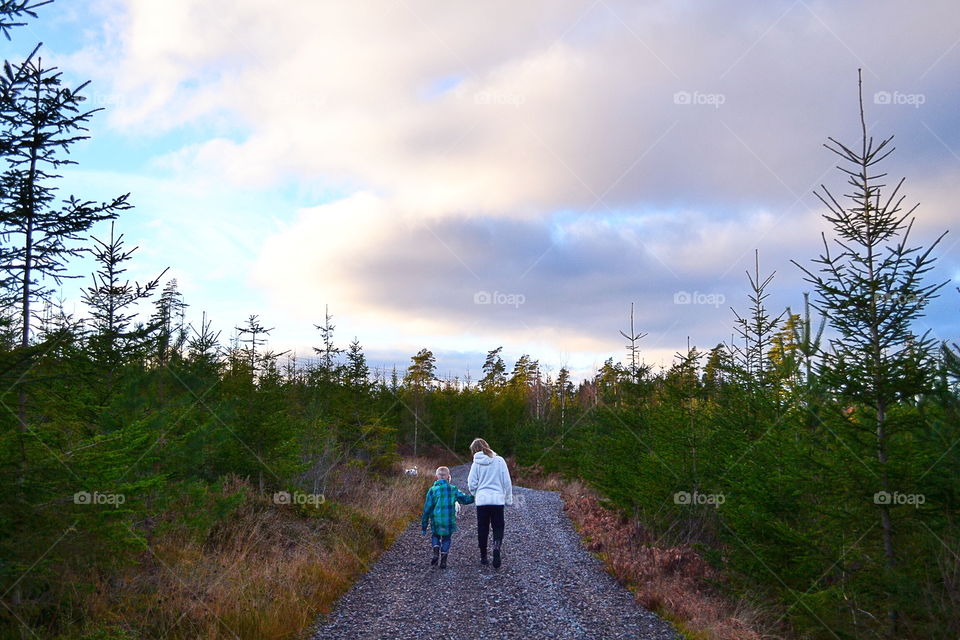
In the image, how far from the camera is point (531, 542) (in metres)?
12.4

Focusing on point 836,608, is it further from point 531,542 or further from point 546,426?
point 546,426

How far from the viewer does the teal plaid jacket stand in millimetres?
9586

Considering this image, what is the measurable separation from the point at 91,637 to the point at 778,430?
8995 mm

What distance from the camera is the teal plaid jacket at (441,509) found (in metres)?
9.59

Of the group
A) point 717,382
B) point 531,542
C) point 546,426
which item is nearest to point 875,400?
point 717,382

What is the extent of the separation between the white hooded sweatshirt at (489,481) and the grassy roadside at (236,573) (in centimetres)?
224

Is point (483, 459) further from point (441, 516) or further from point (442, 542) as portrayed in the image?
point (442, 542)

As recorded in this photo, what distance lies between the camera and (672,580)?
9.01 m

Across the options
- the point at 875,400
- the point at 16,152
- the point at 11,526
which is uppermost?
the point at 16,152

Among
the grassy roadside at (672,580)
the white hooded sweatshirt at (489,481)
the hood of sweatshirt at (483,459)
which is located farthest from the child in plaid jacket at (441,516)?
the grassy roadside at (672,580)

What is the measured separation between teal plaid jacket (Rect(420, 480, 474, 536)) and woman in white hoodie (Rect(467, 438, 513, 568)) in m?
0.33

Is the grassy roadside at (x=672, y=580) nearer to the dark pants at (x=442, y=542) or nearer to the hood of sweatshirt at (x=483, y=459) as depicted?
the hood of sweatshirt at (x=483, y=459)

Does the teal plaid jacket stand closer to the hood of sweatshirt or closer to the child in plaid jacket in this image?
the child in plaid jacket

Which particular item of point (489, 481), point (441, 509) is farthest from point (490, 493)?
point (441, 509)
